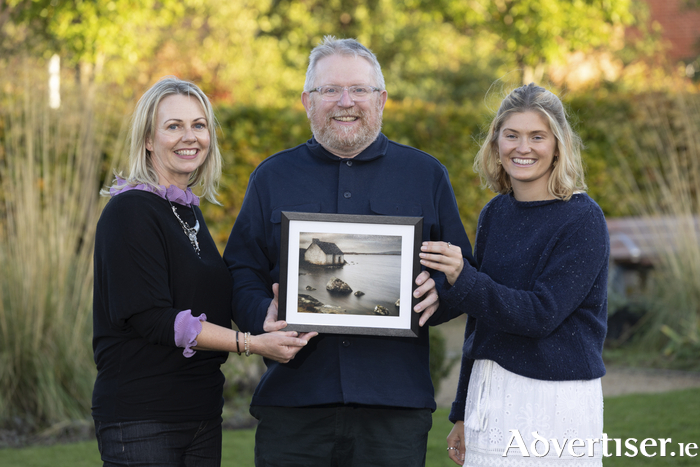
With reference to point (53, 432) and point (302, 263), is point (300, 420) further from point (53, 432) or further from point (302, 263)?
point (53, 432)

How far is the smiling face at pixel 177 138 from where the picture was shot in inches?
110

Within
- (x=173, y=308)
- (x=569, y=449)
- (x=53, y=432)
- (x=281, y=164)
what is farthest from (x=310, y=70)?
(x=53, y=432)

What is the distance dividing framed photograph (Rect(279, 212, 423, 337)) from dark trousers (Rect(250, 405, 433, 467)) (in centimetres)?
39

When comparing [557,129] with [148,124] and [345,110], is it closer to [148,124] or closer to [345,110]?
[345,110]

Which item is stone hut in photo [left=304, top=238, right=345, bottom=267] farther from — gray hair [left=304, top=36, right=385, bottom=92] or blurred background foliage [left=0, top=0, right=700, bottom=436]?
blurred background foliage [left=0, top=0, right=700, bottom=436]

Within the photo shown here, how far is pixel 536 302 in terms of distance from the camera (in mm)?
2438

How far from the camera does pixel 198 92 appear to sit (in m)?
2.88

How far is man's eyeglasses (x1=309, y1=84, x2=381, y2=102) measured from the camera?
2883 millimetres

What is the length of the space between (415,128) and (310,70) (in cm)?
762

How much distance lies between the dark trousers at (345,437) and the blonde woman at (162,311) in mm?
280

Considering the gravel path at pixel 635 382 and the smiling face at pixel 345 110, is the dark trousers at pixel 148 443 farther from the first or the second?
the gravel path at pixel 635 382

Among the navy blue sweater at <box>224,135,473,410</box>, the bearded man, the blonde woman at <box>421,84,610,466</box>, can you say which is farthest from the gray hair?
the blonde woman at <box>421,84,610,466</box>

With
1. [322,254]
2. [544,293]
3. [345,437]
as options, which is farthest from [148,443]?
[544,293]

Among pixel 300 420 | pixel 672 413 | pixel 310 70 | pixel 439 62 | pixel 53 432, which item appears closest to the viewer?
pixel 300 420
